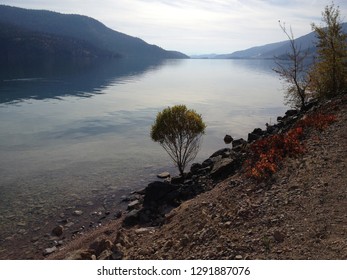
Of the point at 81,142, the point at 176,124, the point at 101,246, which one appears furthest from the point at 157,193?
the point at 81,142

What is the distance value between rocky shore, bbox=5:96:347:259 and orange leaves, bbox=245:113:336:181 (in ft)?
1.56

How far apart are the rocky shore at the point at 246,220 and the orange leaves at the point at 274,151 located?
1.56ft

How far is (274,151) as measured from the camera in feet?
69.9

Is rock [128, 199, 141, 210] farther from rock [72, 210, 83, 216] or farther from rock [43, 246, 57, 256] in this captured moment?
rock [43, 246, 57, 256]

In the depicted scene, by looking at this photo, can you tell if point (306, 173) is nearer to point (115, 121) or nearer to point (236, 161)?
point (236, 161)

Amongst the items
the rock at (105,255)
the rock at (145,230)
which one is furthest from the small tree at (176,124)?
the rock at (105,255)

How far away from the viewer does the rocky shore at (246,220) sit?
1303 centimetres

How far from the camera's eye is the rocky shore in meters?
13.0

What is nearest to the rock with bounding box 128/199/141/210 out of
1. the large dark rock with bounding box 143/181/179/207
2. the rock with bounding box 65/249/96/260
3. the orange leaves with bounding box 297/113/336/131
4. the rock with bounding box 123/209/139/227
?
the large dark rock with bounding box 143/181/179/207

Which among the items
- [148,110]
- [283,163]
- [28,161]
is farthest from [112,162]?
[148,110]

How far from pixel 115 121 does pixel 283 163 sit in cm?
4907

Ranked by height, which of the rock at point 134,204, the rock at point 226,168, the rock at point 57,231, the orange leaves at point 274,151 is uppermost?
the orange leaves at point 274,151

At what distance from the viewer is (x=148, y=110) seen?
80562 mm

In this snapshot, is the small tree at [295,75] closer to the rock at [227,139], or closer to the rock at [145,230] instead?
the rock at [227,139]
